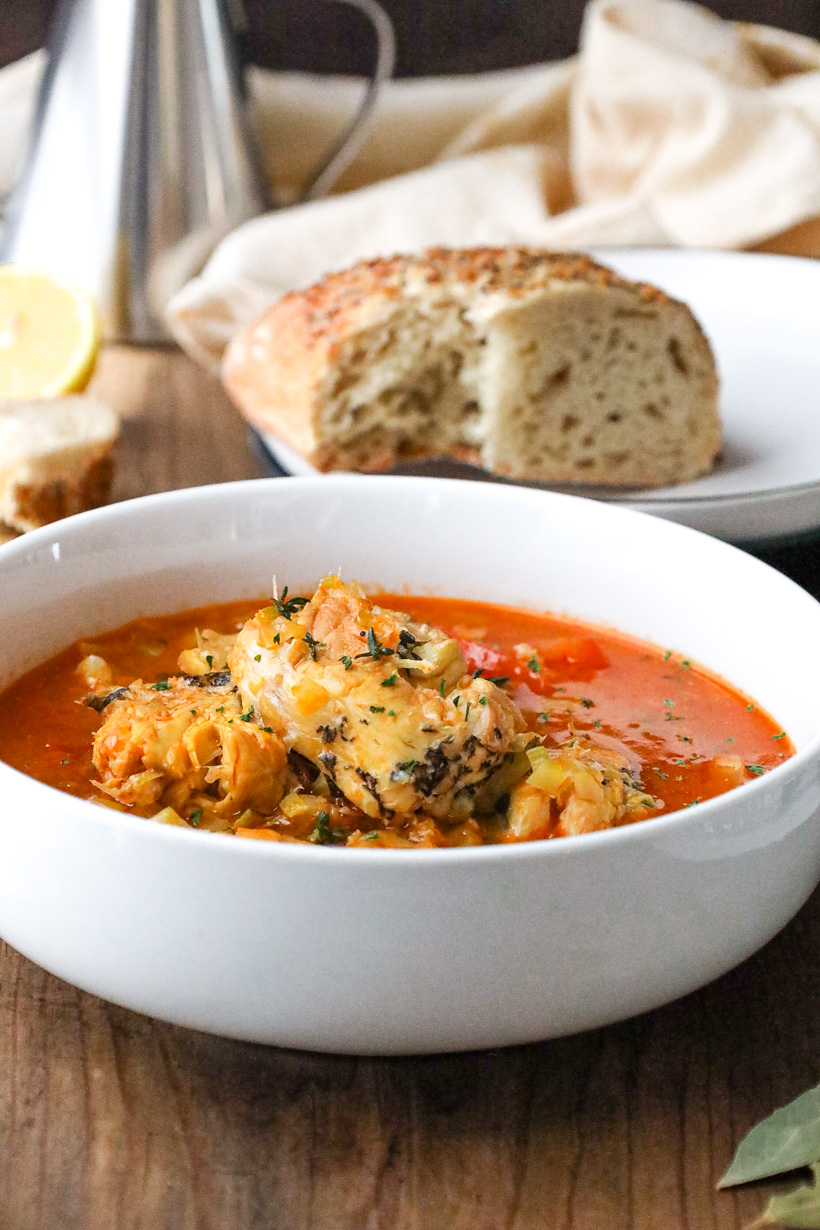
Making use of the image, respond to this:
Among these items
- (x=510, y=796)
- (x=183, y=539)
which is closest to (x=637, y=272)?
(x=183, y=539)

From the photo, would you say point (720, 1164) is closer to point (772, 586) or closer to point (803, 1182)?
point (803, 1182)

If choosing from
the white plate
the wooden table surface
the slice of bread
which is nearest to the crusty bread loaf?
the white plate


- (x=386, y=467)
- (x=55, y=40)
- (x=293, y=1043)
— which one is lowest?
(x=386, y=467)

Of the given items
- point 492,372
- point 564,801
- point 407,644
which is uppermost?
point 407,644

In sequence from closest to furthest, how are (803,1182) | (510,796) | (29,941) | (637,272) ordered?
(803,1182), (29,941), (510,796), (637,272)

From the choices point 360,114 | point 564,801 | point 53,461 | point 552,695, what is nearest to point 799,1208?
point 564,801

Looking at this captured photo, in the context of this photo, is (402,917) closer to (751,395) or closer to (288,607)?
(288,607)
